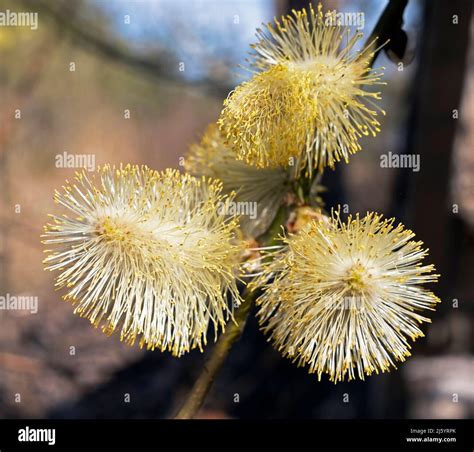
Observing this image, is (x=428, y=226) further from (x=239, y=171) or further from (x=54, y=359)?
(x=54, y=359)

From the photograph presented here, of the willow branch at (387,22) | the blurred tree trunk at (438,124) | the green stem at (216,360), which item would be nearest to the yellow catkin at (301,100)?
the willow branch at (387,22)

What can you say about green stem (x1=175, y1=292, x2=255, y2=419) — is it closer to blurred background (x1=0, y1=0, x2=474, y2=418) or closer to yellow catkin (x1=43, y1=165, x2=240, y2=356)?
yellow catkin (x1=43, y1=165, x2=240, y2=356)

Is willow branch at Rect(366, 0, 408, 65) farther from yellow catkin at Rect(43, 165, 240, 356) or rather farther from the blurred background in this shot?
A: the blurred background

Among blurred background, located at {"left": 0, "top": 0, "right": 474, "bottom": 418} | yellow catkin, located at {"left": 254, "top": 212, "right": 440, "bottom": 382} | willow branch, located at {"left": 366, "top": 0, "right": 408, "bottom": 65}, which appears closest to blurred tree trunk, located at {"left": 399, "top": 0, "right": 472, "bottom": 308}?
blurred background, located at {"left": 0, "top": 0, "right": 474, "bottom": 418}

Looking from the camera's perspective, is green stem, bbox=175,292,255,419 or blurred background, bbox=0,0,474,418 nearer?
green stem, bbox=175,292,255,419

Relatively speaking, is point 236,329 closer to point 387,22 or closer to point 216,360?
point 216,360

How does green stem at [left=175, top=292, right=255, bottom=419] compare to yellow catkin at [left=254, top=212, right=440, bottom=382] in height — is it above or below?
below

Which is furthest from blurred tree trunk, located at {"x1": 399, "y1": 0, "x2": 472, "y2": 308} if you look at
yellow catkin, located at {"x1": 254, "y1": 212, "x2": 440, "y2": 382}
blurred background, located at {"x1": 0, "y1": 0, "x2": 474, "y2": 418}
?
yellow catkin, located at {"x1": 254, "y1": 212, "x2": 440, "y2": 382}

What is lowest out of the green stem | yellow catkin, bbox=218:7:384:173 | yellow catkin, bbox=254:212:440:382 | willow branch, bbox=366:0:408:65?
the green stem
